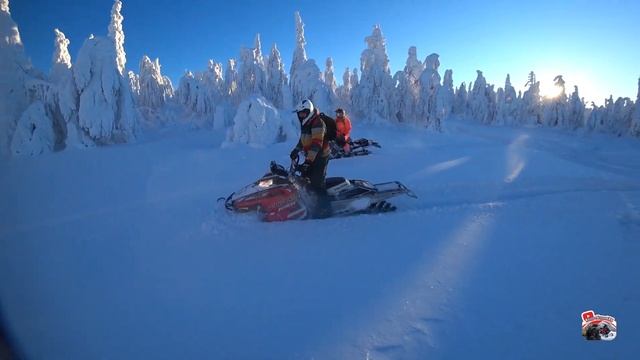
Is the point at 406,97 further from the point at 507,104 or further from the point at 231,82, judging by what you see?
the point at 507,104

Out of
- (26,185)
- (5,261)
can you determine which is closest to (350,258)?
(5,261)

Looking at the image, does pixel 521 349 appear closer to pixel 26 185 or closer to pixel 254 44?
pixel 26 185

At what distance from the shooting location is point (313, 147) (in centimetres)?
508

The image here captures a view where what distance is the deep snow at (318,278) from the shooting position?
7.65ft

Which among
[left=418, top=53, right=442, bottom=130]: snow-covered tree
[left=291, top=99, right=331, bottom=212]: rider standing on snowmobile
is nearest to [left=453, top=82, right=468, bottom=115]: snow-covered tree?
[left=418, top=53, right=442, bottom=130]: snow-covered tree

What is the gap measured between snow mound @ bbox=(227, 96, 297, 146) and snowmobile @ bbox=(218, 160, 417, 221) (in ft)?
34.1

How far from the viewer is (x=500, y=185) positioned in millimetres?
7332

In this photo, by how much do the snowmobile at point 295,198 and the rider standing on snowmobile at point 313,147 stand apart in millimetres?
125

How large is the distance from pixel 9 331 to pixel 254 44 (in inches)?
2299

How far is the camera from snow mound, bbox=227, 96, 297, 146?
16.0m

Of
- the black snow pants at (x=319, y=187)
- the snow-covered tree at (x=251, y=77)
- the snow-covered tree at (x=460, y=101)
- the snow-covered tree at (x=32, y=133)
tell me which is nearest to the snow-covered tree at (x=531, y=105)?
the snow-covered tree at (x=460, y=101)

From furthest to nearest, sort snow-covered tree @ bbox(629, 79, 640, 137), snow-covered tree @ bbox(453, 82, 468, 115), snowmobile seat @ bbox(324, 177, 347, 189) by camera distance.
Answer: snow-covered tree @ bbox(453, 82, 468, 115), snow-covered tree @ bbox(629, 79, 640, 137), snowmobile seat @ bbox(324, 177, 347, 189)

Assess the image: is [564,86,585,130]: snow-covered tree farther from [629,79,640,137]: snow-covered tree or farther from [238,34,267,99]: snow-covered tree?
[238,34,267,99]: snow-covered tree

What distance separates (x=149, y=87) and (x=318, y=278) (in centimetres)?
5592
